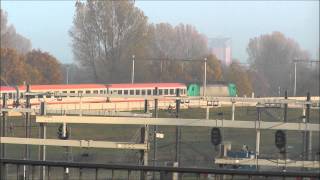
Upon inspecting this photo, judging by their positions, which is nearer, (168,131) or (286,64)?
(168,131)

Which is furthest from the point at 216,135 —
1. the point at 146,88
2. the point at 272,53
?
the point at 272,53

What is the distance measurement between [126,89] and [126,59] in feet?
68.3

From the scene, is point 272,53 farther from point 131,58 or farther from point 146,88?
point 146,88

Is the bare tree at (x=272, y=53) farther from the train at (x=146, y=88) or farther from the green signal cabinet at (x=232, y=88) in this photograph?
the train at (x=146, y=88)

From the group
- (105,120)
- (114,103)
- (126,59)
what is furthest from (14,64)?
(105,120)

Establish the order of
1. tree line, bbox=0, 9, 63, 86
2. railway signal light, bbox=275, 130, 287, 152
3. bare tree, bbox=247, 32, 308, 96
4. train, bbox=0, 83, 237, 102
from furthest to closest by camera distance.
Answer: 1. bare tree, bbox=247, 32, 308, 96
2. tree line, bbox=0, 9, 63, 86
3. train, bbox=0, 83, 237, 102
4. railway signal light, bbox=275, 130, 287, 152

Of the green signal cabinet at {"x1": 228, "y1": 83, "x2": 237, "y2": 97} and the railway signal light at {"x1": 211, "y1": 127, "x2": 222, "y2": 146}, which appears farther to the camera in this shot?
the green signal cabinet at {"x1": 228, "y1": 83, "x2": 237, "y2": 97}

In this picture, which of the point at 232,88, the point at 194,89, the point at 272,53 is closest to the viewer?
the point at 194,89

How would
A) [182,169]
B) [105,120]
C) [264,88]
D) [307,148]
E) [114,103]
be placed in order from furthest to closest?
[264,88]
[114,103]
[307,148]
[105,120]
[182,169]

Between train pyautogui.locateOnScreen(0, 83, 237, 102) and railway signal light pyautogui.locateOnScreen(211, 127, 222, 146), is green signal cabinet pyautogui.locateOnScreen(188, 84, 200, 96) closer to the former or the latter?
train pyautogui.locateOnScreen(0, 83, 237, 102)

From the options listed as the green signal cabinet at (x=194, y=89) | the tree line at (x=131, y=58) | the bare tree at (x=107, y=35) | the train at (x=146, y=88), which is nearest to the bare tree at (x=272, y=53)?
the tree line at (x=131, y=58)

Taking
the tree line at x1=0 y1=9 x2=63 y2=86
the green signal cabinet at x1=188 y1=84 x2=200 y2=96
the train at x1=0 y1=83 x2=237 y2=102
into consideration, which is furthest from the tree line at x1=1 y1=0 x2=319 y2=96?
the green signal cabinet at x1=188 y1=84 x2=200 y2=96

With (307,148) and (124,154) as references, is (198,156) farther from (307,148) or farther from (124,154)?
(307,148)

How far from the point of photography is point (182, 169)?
212 inches
